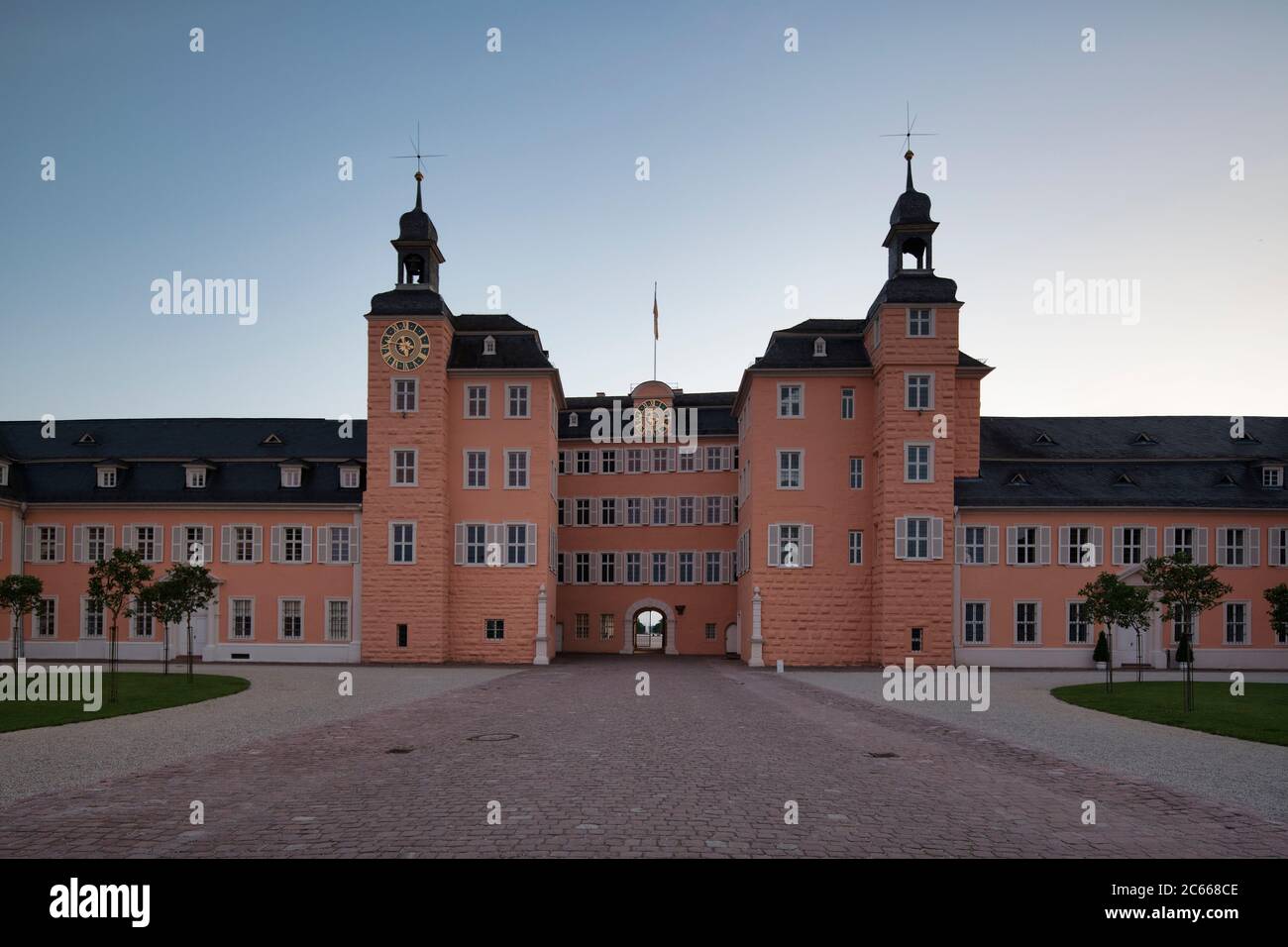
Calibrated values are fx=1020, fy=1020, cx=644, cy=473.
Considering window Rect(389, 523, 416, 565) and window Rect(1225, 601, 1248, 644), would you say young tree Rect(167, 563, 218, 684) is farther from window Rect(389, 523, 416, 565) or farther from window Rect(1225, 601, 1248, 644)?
window Rect(1225, 601, 1248, 644)

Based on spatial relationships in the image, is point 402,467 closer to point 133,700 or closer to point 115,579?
point 115,579

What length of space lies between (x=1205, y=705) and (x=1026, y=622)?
765 inches

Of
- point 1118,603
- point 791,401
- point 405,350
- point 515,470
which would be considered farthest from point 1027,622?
point 405,350

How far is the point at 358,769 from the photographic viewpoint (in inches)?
503

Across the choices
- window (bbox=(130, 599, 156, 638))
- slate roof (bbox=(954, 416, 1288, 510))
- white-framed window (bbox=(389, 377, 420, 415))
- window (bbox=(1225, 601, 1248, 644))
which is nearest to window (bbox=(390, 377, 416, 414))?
white-framed window (bbox=(389, 377, 420, 415))

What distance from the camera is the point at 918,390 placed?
4100 centimetres

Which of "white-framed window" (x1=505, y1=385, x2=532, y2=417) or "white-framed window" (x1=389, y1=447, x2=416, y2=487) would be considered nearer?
"white-framed window" (x1=389, y1=447, x2=416, y2=487)

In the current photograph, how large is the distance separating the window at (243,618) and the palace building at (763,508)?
90 mm

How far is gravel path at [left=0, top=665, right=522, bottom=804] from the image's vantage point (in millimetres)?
12711

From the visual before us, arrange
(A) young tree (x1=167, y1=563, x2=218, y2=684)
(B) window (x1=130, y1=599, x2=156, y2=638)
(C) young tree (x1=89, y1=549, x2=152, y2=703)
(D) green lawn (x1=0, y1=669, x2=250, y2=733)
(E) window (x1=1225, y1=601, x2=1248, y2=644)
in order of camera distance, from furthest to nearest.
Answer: (B) window (x1=130, y1=599, x2=156, y2=638) < (E) window (x1=1225, y1=601, x2=1248, y2=644) < (A) young tree (x1=167, y1=563, x2=218, y2=684) < (C) young tree (x1=89, y1=549, x2=152, y2=703) < (D) green lawn (x1=0, y1=669, x2=250, y2=733)

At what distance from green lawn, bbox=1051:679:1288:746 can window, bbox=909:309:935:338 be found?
15809 millimetres
